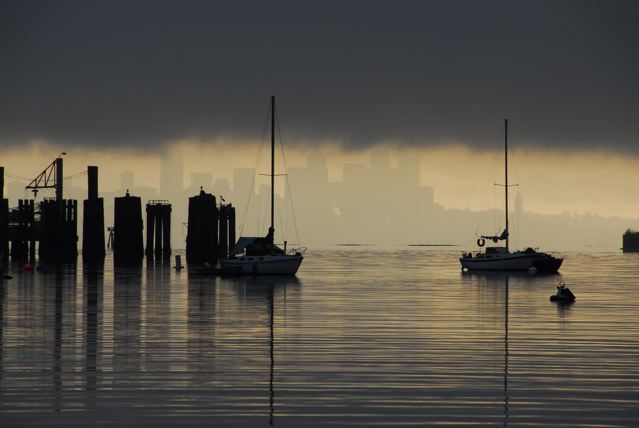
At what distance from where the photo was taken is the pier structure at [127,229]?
3622 inches

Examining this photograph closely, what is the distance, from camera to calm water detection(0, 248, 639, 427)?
1756 centimetres

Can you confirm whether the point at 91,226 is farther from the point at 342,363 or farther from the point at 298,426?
the point at 298,426

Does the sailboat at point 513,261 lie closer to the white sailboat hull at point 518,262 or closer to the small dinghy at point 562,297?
the white sailboat hull at point 518,262

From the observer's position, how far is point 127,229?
92812mm

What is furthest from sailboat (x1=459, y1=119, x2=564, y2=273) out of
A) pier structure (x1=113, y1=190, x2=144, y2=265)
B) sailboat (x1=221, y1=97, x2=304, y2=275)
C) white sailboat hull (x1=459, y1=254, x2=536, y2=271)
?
pier structure (x1=113, y1=190, x2=144, y2=265)

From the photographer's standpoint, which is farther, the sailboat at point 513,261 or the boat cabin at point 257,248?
the sailboat at point 513,261

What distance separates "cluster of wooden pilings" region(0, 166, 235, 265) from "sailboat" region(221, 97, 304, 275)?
16.7 meters

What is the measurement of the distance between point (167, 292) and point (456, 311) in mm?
16976

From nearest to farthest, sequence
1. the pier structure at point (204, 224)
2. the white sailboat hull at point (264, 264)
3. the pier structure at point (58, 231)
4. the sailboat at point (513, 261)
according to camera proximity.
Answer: the white sailboat hull at point (264, 264)
the sailboat at point (513, 261)
the pier structure at point (204, 224)
the pier structure at point (58, 231)

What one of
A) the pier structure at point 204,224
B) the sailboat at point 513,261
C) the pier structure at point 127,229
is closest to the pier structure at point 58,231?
the pier structure at point 127,229

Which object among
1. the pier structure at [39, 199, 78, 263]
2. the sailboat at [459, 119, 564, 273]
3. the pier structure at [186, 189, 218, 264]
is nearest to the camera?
the sailboat at [459, 119, 564, 273]

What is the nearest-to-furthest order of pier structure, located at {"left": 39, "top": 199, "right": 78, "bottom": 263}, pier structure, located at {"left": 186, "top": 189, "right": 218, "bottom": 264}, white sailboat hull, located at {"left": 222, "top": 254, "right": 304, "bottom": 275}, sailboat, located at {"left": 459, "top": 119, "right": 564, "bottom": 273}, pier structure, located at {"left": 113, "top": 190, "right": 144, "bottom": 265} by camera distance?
white sailboat hull, located at {"left": 222, "top": 254, "right": 304, "bottom": 275}, sailboat, located at {"left": 459, "top": 119, "right": 564, "bottom": 273}, pier structure, located at {"left": 186, "top": 189, "right": 218, "bottom": 264}, pier structure, located at {"left": 113, "top": 190, "right": 144, "bottom": 265}, pier structure, located at {"left": 39, "top": 199, "right": 78, "bottom": 263}

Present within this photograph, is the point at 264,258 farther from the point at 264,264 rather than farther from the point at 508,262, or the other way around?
the point at 508,262

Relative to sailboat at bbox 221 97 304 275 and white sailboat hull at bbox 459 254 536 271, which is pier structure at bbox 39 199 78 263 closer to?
sailboat at bbox 221 97 304 275
